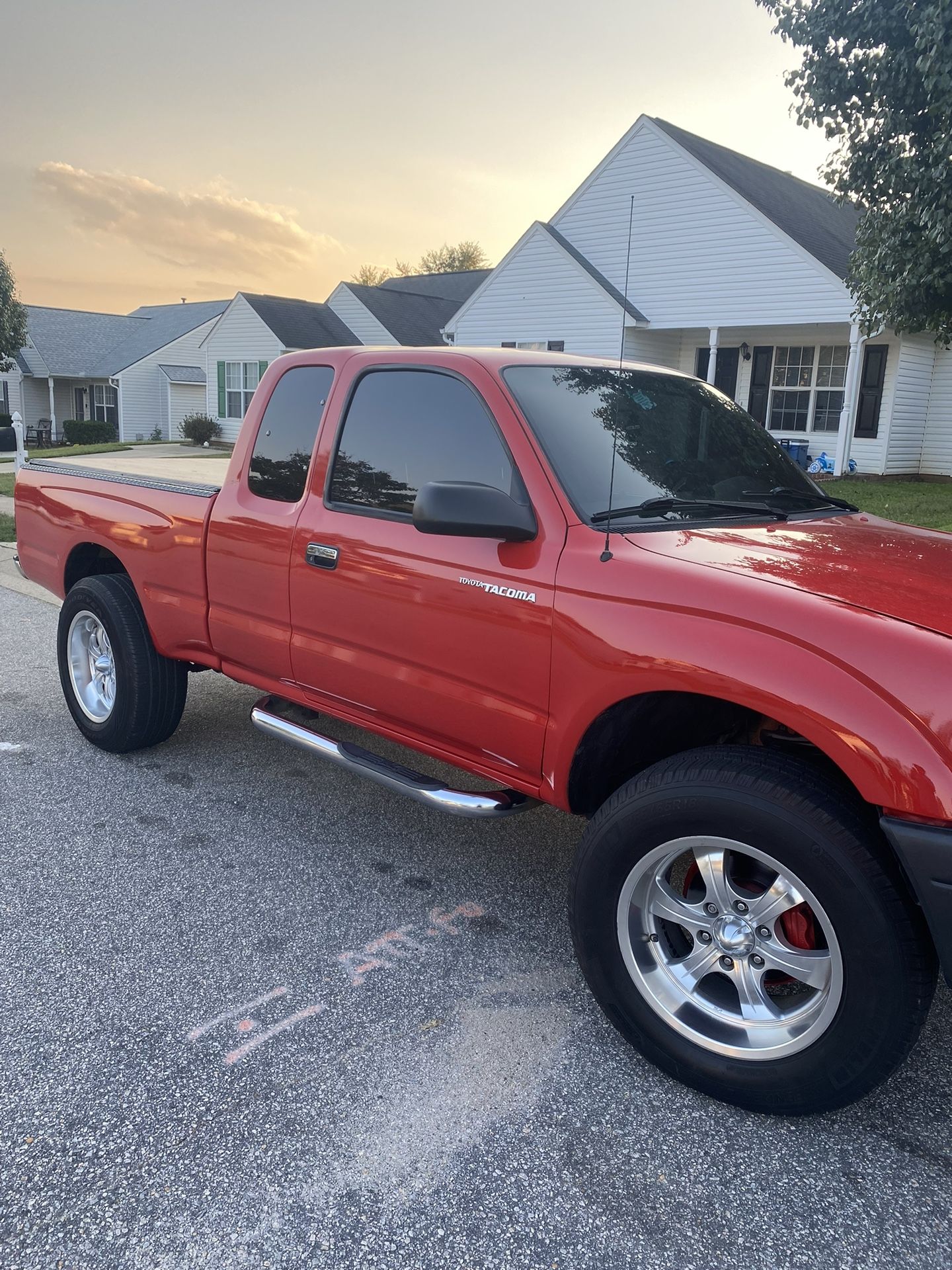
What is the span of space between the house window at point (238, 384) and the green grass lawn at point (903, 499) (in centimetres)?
1986

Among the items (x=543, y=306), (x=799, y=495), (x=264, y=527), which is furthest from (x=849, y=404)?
(x=264, y=527)

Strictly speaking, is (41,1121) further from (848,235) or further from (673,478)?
(848,235)

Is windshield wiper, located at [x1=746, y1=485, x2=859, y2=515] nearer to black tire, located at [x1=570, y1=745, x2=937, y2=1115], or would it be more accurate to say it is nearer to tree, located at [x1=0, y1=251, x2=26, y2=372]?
black tire, located at [x1=570, y1=745, x2=937, y2=1115]

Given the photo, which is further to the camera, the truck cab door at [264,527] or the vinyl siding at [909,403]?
the vinyl siding at [909,403]

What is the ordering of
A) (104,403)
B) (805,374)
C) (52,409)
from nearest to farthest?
(805,374)
(104,403)
(52,409)

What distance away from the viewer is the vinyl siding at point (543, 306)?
22812 mm

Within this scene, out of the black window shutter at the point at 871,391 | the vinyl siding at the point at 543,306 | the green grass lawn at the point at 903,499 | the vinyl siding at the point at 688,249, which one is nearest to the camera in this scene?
the green grass lawn at the point at 903,499

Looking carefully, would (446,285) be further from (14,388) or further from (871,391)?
(871,391)

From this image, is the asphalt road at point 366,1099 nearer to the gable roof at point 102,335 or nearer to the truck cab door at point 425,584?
the truck cab door at point 425,584

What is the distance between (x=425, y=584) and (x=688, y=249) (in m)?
20.6

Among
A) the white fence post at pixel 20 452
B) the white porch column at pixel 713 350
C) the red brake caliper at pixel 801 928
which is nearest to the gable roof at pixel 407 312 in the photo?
the white porch column at pixel 713 350

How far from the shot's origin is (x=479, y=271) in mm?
39750

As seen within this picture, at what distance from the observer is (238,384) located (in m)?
32.4

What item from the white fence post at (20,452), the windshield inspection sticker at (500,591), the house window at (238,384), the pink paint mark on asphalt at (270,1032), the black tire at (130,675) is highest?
the house window at (238,384)
